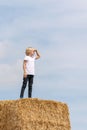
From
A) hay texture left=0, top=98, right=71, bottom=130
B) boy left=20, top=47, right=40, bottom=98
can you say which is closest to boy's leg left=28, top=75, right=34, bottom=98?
boy left=20, top=47, right=40, bottom=98

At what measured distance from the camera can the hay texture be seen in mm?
23109

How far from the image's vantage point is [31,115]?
76.2ft

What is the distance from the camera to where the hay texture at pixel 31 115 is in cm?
2311

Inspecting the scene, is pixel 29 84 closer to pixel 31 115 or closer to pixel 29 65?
pixel 29 65

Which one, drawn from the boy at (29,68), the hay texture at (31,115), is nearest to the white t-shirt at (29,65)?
the boy at (29,68)

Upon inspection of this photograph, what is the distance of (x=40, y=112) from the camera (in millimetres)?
23469

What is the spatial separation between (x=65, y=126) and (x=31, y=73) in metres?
2.25

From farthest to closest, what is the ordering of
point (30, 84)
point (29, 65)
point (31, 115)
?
point (30, 84) → point (29, 65) → point (31, 115)

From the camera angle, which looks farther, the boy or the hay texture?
the boy

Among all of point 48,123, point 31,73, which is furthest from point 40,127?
point 31,73

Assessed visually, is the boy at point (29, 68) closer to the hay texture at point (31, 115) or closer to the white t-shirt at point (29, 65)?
the white t-shirt at point (29, 65)

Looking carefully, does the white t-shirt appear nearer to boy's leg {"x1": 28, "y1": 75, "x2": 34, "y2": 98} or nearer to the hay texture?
boy's leg {"x1": 28, "y1": 75, "x2": 34, "y2": 98}

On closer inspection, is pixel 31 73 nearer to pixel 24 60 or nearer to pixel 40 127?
pixel 24 60

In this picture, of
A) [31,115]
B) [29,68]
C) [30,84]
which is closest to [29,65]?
[29,68]
